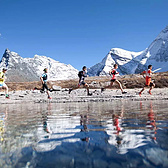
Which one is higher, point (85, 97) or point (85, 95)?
point (85, 95)

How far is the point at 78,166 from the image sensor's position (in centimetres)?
157

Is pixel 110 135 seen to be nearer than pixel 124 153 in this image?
No

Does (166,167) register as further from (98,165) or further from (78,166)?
(78,166)

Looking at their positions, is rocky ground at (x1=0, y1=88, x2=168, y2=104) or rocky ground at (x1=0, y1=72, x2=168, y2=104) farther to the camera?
rocky ground at (x1=0, y1=72, x2=168, y2=104)

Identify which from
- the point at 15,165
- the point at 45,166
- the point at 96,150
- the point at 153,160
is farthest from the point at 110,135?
the point at 15,165

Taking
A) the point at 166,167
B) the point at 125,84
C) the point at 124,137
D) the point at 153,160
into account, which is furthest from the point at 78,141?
the point at 125,84

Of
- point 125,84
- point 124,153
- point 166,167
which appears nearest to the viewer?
point 166,167

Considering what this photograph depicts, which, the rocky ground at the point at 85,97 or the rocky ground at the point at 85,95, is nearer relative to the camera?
the rocky ground at the point at 85,97

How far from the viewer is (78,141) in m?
2.31

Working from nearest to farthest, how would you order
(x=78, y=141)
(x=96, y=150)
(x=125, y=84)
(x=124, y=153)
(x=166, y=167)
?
(x=166, y=167)
(x=124, y=153)
(x=96, y=150)
(x=78, y=141)
(x=125, y=84)

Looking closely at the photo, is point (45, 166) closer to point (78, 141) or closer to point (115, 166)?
point (115, 166)

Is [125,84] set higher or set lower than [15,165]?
higher

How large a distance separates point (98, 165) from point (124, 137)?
0.94 meters

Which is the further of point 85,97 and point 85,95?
point 85,95
